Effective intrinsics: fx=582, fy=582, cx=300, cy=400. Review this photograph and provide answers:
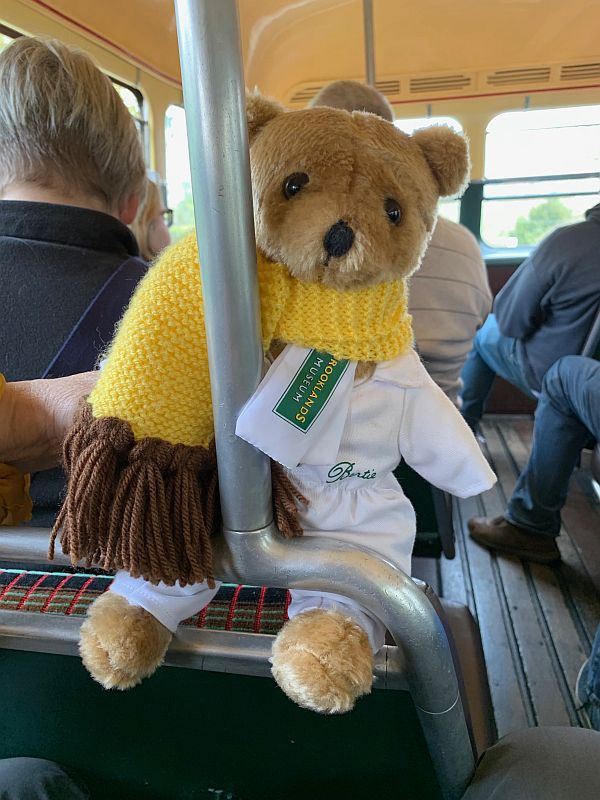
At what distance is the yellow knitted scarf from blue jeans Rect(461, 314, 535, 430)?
2.17 meters

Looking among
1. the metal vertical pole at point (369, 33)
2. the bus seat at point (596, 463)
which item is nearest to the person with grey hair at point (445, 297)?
the metal vertical pole at point (369, 33)

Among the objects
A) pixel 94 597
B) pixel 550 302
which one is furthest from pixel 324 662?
pixel 550 302

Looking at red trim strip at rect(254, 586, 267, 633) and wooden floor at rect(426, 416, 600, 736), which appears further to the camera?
wooden floor at rect(426, 416, 600, 736)

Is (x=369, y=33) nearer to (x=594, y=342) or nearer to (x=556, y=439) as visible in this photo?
(x=594, y=342)

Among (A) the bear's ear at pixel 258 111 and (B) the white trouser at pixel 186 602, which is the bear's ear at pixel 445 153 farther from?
(B) the white trouser at pixel 186 602

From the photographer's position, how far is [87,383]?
0.73 meters

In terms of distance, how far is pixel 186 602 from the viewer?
2.10ft

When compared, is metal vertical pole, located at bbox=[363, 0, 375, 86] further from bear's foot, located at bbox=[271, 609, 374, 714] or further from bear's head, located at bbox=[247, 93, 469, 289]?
bear's foot, located at bbox=[271, 609, 374, 714]

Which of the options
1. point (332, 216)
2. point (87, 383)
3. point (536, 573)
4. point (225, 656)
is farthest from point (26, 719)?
point (536, 573)

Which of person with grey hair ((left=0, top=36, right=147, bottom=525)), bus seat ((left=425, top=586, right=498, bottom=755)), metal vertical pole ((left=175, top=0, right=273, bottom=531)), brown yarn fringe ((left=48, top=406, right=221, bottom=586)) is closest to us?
metal vertical pole ((left=175, top=0, right=273, bottom=531))

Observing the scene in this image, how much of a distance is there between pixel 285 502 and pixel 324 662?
6.0 inches

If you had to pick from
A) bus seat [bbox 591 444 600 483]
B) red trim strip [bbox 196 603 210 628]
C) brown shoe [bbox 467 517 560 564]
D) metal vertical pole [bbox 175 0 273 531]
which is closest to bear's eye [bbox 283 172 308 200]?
metal vertical pole [bbox 175 0 273 531]

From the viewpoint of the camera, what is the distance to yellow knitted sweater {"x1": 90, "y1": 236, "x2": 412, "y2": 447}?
1.73 ft

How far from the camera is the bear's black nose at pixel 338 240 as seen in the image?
0.52 metres
